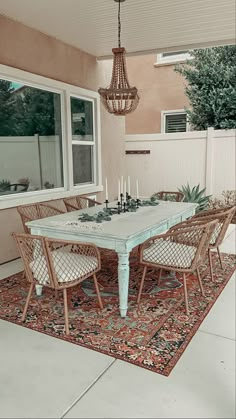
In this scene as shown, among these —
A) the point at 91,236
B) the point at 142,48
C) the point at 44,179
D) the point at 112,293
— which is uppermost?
the point at 142,48

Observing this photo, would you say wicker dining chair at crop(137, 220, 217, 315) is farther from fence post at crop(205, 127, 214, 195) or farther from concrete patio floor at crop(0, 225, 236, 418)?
fence post at crop(205, 127, 214, 195)

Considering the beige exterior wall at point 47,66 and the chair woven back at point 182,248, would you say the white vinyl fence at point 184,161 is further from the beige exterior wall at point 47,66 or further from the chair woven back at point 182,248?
the chair woven back at point 182,248

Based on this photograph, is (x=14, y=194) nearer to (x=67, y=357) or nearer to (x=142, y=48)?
(x=67, y=357)

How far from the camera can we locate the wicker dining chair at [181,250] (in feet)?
8.91

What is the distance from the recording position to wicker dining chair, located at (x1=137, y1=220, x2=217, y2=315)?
8.91 ft

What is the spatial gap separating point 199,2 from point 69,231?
2792 millimetres

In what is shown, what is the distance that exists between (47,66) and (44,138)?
956mm

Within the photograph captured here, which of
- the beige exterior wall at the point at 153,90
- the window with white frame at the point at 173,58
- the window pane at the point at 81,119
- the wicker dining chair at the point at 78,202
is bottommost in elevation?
the wicker dining chair at the point at 78,202

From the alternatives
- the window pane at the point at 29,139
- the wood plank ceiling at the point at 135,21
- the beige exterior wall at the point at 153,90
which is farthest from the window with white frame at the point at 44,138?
the beige exterior wall at the point at 153,90

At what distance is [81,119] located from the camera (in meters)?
5.38

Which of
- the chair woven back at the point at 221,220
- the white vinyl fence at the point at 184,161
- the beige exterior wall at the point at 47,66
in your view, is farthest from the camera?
the white vinyl fence at the point at 184,161

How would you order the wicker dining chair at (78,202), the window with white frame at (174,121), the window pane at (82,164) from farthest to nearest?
the window with white frame at (174,121)
the window pane at (82,164)
the wicker dining chair at (78,202)

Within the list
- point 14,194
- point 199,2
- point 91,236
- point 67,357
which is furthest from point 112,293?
point 199,2

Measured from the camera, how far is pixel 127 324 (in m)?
2.56
